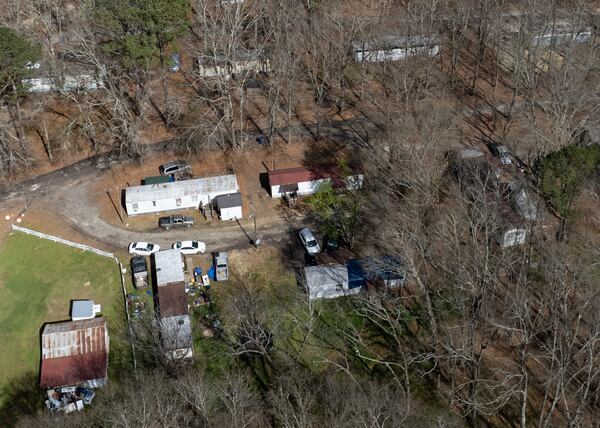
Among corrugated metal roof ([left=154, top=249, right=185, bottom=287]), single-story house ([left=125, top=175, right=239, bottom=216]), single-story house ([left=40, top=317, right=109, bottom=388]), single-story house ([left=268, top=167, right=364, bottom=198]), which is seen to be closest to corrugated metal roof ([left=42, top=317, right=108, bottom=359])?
single-story house ([left=40, top=317, right=109, bottom=388])

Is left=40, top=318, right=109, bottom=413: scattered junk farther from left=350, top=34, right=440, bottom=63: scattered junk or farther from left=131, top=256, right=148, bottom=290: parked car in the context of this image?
left=350, top=34, right=440, bottom=63: scattered junk

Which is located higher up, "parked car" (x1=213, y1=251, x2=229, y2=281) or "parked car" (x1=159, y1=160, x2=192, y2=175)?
"parked car" (x1=159, y1=160, x2=192, y2=175)

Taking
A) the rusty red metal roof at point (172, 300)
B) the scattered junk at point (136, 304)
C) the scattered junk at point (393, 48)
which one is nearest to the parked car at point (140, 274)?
the scattered junk at point (136, 304)

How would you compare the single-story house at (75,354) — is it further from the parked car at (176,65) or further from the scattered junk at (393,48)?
Answer: the scattered junk at (393,48)

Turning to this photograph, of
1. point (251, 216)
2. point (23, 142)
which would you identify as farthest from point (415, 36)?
point (23, 142)

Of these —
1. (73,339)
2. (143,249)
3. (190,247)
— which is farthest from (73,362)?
(190,247)

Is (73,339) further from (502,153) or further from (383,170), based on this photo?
(502,153)

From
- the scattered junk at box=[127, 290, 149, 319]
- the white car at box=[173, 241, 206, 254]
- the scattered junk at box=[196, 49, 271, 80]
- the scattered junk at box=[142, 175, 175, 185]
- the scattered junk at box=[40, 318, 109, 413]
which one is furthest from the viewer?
the scattered junk at box=[196, 49, 271, 80]

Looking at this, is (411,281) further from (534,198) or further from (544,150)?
(544,150)
